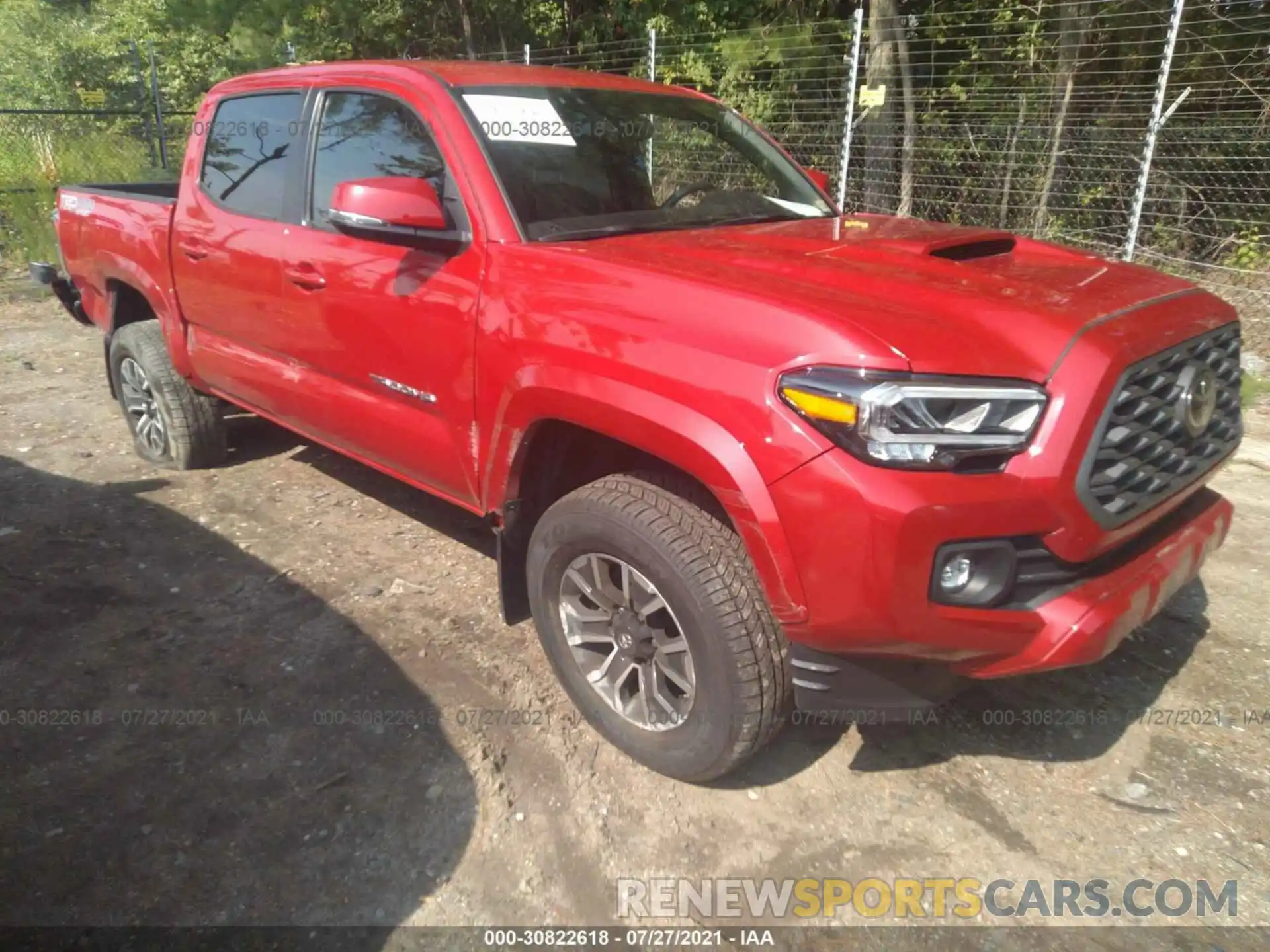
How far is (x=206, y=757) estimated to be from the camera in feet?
8.87

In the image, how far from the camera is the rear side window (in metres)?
3.64

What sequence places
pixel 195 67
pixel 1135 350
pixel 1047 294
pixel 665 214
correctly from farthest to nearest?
pixel 195 67 < pixel 665 214 < pixel 1047 294 < pixel 1135 350

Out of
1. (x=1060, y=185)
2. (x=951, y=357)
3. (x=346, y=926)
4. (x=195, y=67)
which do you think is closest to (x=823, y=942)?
(x=346, y=926)

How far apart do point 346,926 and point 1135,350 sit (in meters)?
2.30

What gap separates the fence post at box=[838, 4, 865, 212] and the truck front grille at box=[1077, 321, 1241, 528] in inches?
227

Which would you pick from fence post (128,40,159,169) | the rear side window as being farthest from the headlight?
fence post (128,40,159,169)

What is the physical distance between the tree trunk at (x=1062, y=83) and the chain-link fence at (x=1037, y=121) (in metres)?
0.03

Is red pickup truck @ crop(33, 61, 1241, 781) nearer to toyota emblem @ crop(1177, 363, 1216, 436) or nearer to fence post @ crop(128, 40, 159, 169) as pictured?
toyota emblem @ crop(1177, 363, 1216, 436)

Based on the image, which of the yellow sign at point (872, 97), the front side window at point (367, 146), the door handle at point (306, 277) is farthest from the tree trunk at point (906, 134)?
the door handle at point (306, 277)

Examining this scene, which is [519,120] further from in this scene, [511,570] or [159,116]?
[159,116]

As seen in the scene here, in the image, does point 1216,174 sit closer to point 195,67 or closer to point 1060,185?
point 1060,185

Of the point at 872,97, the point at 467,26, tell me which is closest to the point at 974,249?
the point at 872,97

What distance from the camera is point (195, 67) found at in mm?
21844

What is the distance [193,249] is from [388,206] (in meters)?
1.96
